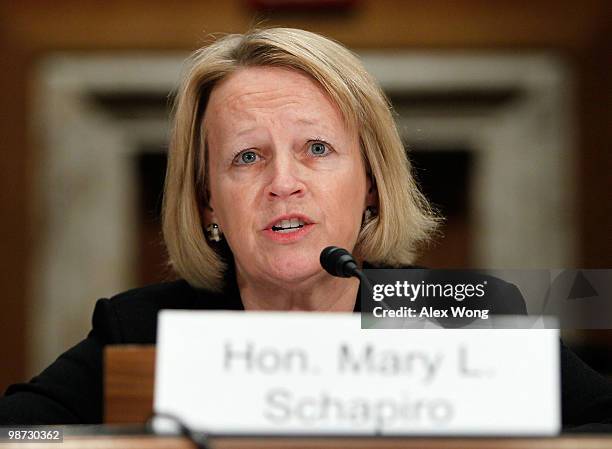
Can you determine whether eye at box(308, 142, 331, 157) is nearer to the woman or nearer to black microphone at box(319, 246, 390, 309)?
the woman

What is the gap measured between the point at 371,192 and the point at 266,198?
27 cm

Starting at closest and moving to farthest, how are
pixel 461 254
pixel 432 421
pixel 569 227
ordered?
pixel 432 421, pixel 569 227, pixel 461 254

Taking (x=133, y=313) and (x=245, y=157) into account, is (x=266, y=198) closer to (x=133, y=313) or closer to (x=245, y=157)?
(x=245, y=157)

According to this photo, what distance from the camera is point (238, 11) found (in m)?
4.43

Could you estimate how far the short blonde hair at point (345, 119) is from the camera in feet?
5.06

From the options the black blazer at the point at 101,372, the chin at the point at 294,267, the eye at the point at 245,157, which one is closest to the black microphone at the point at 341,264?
the chin at the point at 294,267

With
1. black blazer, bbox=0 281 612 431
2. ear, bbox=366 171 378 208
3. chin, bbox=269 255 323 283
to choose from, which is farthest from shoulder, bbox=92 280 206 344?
ear, bbox=366 171 378 208

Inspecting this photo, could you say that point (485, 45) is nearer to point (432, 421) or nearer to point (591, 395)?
point (591, 395)

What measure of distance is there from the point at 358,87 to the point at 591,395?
0.66 meters

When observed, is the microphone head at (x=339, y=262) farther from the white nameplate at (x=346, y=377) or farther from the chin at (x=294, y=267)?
the white nameplate at (x=346, y=377)

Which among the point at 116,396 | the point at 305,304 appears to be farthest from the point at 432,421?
the point at 305,304

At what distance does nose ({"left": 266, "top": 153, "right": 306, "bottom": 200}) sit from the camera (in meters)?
1.43

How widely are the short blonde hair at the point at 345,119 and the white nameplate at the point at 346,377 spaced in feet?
2.41

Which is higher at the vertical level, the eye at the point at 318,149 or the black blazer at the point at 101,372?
the eye at the point at 318,149
